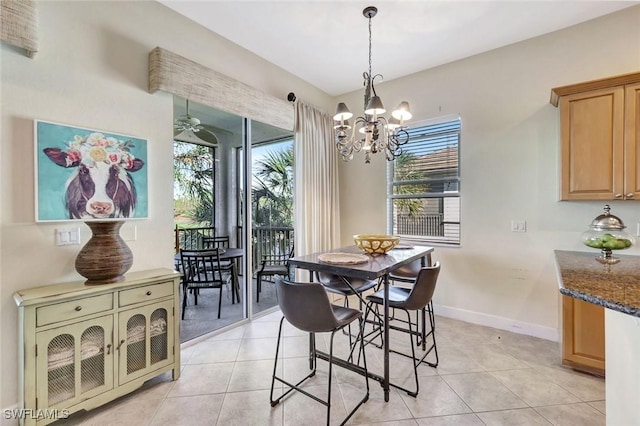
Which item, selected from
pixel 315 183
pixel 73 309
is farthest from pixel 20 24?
pixel 315 183

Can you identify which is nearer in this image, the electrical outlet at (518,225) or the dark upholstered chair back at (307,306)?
the dark upholstered chair back at (307,306)

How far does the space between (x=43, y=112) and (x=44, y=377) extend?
5.35ft

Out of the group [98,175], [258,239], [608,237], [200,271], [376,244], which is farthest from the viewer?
[258,239]

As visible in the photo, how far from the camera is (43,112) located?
1864 millimetres

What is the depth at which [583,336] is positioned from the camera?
2.22 meters

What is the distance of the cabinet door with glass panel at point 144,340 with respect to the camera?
1.93 metres

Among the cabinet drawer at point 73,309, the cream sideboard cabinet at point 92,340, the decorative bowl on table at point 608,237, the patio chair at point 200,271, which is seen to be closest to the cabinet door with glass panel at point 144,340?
the cream sideboard cabinet at point 92,340

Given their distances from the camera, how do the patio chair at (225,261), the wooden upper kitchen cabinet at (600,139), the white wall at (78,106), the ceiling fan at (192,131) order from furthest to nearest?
1. the patio chair at (225,261)
2. the ceiling fan at (192,131)
3. the wooden upper kitchen cabinet at (600,139)
4. the white wall at (78,106)

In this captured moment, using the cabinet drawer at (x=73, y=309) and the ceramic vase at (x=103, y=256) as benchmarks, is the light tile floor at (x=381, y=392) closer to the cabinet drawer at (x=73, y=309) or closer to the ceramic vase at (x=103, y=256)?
the cabinet drawer at (x=73, y=309)

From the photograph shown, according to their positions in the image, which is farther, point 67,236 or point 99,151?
point 99,151

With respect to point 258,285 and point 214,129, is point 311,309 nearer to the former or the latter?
point 258,285

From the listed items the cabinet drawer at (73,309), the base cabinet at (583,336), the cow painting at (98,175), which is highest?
the cow painting at (98,175)

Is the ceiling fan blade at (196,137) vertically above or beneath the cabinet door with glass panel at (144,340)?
above

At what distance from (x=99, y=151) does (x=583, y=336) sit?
395 cm
